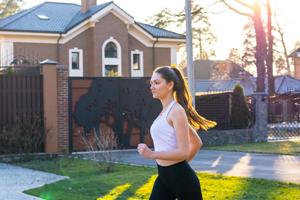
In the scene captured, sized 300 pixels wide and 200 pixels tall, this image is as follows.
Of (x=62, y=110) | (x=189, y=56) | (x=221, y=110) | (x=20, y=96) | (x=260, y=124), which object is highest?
(x=189, y=56)

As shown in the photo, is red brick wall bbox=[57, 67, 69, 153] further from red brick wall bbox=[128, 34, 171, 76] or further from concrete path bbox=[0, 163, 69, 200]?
red brick wall bbox=[128, 34, 171, 76]

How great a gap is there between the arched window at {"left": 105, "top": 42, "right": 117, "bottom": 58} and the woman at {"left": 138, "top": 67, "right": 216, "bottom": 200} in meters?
29.9

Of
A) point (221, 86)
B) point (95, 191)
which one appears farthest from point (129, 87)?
point (221, 86)

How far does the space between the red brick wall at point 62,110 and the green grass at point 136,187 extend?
3.74 meters

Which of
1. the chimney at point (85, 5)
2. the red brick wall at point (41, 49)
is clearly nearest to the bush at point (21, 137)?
the red brick wall at point (41, 49)

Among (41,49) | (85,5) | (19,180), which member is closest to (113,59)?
(41,49)

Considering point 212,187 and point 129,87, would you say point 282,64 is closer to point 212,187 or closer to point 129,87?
point 129,87

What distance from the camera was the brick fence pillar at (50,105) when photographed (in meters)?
12.5

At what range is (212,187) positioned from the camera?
703cm

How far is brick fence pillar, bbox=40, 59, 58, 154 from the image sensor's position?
12453mm

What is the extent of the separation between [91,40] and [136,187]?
87.6ft

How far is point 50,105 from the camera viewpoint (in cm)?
1251

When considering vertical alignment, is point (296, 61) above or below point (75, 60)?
above

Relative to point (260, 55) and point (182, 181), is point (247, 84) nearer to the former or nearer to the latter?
point (260, 55)
